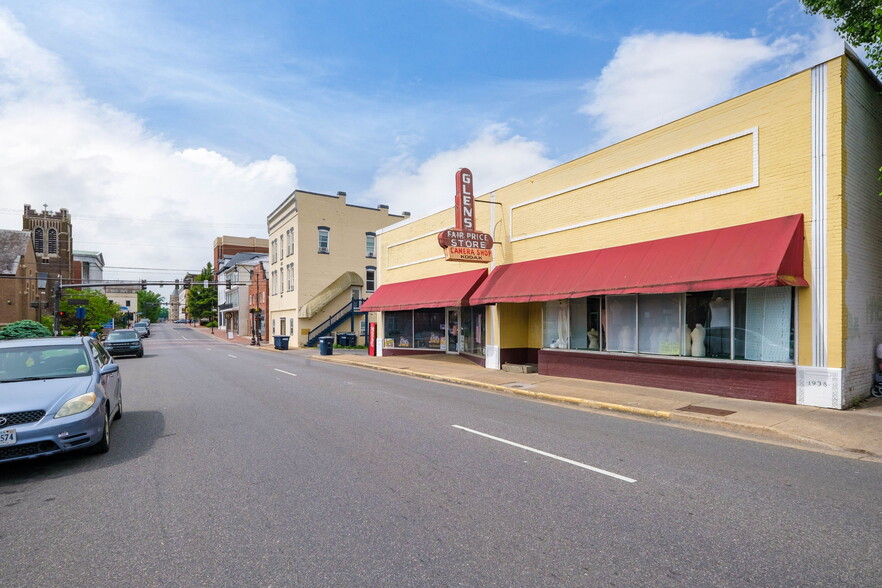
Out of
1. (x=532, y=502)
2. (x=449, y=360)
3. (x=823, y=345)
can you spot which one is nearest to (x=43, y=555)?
(x=532, y=502)

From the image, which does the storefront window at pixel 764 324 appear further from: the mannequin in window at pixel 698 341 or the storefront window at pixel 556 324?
the storefront window at pixel 556 324

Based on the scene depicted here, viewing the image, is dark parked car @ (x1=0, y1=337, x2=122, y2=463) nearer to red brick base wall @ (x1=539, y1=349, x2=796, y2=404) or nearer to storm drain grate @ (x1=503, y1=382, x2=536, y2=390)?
storm drain grate @ (x1=503, y1=382, x2=536, y2=390)

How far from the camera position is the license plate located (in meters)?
5.42

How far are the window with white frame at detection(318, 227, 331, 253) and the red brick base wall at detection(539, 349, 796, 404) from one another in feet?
94.0

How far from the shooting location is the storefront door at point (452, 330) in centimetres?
2305

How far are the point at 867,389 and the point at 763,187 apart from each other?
4732 millimetres

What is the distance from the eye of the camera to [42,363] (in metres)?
7.09

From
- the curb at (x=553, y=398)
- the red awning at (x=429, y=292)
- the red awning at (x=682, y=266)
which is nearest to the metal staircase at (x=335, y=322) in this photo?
the red awning at (x=429, y=292)

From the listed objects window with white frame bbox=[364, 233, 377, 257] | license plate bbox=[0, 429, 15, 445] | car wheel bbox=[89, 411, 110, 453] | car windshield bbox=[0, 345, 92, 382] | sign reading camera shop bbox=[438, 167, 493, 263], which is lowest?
car wheel bbox=[89, 411, 110, 453]

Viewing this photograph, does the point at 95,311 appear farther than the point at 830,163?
Yes

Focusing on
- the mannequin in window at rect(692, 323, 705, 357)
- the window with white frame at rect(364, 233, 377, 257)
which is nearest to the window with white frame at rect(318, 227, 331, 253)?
the window with white frame at rect(364, 233, 377, 257)

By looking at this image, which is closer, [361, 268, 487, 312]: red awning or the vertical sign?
the vertical sign

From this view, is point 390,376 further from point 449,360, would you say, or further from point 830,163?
point 830,163

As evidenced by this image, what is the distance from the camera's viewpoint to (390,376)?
1739 centimetres
